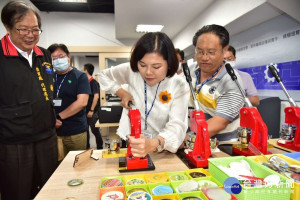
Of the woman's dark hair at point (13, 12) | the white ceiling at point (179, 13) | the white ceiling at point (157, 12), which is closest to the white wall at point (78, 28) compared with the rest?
the white ceiling at point (179, 13)

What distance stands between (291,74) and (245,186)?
Result: 2.46 metres

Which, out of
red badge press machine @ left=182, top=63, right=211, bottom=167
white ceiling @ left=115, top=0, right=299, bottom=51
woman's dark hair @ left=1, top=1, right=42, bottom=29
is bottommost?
red badge press machine @ left=182, top=63, right=211, bottom=167

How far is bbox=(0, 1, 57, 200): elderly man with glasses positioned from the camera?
1402 millimetres

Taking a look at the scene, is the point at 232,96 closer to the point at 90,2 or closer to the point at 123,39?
the point at 90,2

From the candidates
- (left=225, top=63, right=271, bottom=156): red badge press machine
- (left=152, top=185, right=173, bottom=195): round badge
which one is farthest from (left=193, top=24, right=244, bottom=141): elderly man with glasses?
(left=152, top=185, right=173, bottom=195): round badge

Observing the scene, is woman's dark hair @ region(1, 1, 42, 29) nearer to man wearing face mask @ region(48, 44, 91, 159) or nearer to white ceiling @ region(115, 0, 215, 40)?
man wearing face mask @ region(48, 44, 91, 159)

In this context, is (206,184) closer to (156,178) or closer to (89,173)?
(156,178)

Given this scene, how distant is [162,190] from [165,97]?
642 millimetres

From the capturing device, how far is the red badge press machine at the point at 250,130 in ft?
3.86

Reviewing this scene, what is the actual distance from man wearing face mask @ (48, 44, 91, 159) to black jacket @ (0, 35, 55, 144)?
0.60m

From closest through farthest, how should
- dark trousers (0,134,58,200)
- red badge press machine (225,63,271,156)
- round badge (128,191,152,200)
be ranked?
round badge (128,191,152,200) → red badge press machine (225,63,271,156) → dark trousers (0,134,58,200)

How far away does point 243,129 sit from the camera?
4.14 ft

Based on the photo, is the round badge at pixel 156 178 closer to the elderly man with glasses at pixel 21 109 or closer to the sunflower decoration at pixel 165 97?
the sunflower decoration at pixel 165 97

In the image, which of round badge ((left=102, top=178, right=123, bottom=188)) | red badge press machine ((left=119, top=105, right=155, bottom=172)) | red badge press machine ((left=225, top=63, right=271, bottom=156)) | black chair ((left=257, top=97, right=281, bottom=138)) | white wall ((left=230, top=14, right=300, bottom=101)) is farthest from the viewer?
black chair ((left=257, top=97, right=281, bottom=138))
